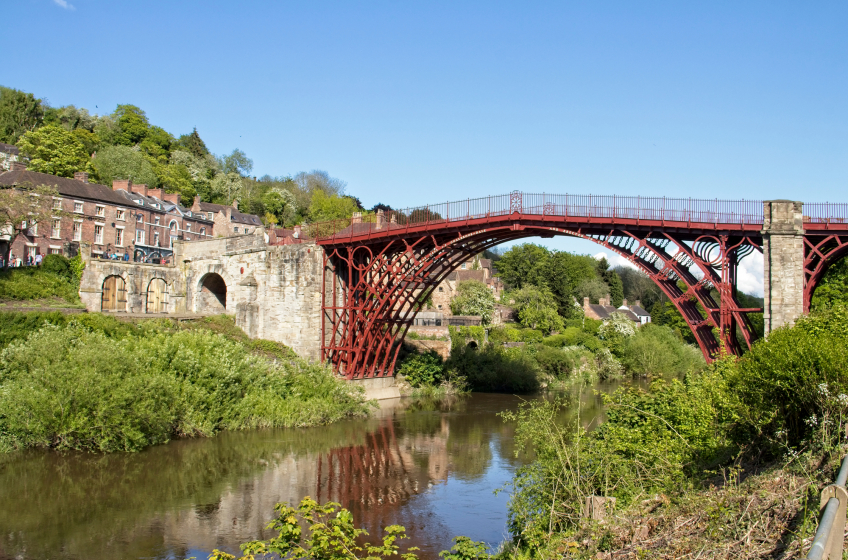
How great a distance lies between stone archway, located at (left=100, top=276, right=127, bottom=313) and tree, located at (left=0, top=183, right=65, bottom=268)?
375 cm

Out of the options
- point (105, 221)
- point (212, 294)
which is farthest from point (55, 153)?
point (212, 294)

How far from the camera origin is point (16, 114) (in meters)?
62.4

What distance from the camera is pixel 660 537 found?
20.2ft

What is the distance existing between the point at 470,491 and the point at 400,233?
498 inches

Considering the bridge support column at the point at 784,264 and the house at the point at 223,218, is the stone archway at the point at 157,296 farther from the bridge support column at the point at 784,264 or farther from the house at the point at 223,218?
the bridge support column at the point at 784,264

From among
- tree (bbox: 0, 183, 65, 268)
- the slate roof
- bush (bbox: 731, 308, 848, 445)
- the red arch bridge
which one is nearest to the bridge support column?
the red arch bridge

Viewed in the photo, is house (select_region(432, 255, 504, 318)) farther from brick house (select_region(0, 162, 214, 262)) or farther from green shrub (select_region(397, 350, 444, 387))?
brick house (select_region(0, 162, 214, 262))

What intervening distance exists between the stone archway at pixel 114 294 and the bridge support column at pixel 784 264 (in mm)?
26570

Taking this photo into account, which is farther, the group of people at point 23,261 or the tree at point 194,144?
the tree at point 194,144

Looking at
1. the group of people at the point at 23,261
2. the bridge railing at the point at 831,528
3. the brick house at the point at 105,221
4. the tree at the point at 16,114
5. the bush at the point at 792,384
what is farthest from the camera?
the tree at the point at 16,114

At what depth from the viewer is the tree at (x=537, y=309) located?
48.2 metres

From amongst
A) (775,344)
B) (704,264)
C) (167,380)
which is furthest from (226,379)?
(775,344)

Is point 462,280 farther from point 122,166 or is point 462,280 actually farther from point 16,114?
point 16,114

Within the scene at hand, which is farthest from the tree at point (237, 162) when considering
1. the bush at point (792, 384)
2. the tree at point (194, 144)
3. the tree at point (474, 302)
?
the bush at point (792, 384)
